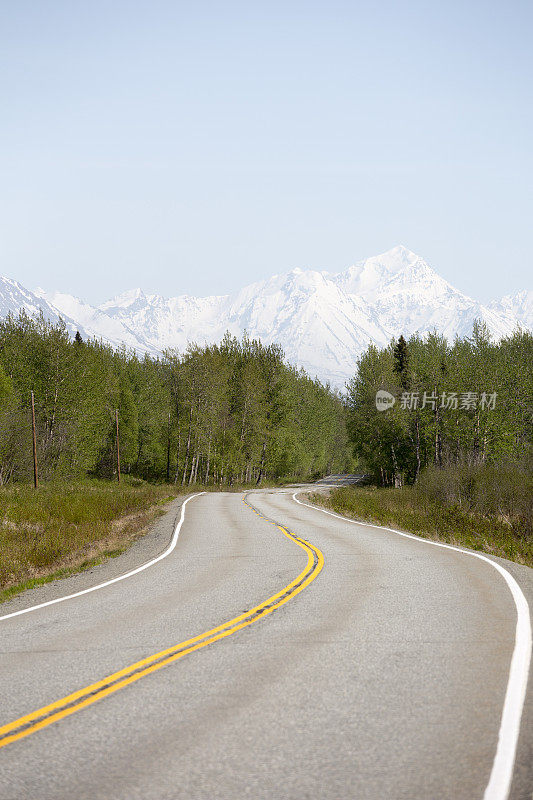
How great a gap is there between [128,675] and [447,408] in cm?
4993

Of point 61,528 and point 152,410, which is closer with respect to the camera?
point 61,528

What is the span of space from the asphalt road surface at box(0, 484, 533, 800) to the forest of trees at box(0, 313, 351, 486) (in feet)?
124

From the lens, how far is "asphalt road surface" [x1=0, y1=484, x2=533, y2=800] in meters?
4.46

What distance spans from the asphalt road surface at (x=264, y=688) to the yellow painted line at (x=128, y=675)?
0.9 inches

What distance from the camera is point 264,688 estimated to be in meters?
6.22

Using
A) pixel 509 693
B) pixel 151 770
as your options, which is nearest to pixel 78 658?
pixel 151 770

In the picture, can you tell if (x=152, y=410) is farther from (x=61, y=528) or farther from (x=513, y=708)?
(x=513, y=708)

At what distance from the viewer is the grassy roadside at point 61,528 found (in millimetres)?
15580

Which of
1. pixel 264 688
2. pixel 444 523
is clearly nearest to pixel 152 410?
pixel 444 523

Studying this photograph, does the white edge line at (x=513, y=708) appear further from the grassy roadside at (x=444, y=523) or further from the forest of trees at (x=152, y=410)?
the forest of trees at (x=152, y=410)

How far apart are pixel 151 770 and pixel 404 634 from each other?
4335 mm

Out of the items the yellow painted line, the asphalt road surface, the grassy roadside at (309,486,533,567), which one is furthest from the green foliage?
the yellow painted line

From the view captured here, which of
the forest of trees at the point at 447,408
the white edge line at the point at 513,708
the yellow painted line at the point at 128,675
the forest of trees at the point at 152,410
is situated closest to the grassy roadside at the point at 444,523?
the white edge line at the point at 513,708

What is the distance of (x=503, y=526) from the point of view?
22.5 m
